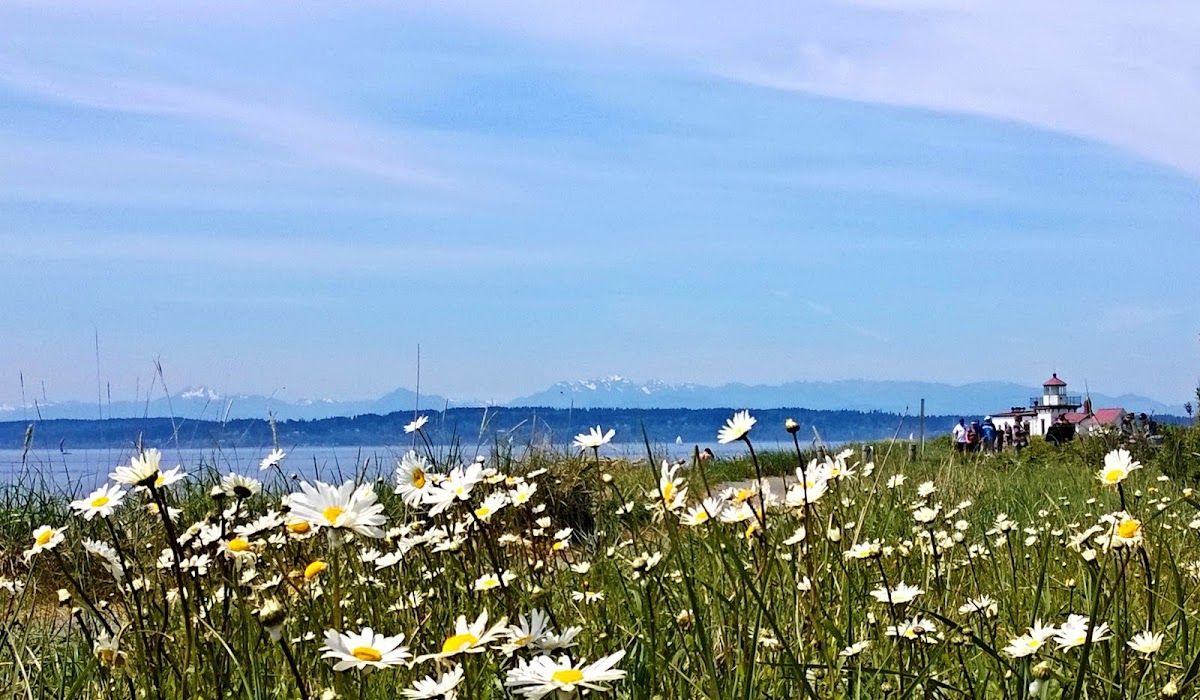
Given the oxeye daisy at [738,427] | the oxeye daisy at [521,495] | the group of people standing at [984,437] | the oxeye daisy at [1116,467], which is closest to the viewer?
the oxeye daisy at [1116,467]

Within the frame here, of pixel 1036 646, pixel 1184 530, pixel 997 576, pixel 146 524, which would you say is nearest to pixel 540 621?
pixel 1036 646

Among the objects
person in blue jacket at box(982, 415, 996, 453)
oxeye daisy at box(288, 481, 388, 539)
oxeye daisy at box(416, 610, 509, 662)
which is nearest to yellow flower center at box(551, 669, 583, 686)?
oxeye daisy at box(416, 610, 509, 662)

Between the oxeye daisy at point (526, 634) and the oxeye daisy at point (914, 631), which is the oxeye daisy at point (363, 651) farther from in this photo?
the oxeye daisy at point (914, 631)

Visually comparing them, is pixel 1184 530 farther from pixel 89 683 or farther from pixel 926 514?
pixel 89 683

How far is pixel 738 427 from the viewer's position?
2.24 metres

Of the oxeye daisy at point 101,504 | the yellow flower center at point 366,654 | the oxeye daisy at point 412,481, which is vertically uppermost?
the oxeye daisy at point 412,481

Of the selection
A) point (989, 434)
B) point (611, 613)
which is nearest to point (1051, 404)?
point (989, 434)

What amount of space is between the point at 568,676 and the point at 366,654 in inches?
9.8

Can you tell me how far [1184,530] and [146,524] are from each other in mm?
4942

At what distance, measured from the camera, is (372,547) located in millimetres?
3795

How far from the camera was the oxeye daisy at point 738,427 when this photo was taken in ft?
7.20

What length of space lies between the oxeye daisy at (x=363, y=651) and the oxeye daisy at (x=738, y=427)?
95 cm

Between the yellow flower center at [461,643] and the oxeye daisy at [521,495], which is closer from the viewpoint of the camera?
the yellow flower center at [461,643]

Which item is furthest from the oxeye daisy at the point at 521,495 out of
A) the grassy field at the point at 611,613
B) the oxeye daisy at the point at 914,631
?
the oxeye daisy at the point at 914,631
